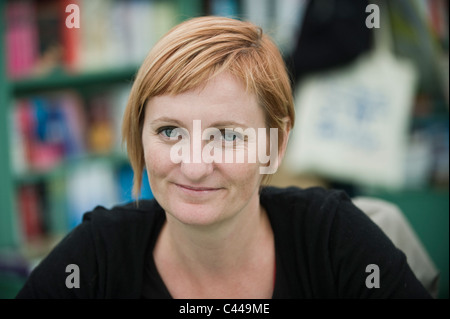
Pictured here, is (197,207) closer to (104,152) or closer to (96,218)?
(96,218)

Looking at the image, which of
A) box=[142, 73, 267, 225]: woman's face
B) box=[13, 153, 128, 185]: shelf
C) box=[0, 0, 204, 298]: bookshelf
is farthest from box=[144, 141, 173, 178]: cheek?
box=[13, 153, 128, 185]: shelf

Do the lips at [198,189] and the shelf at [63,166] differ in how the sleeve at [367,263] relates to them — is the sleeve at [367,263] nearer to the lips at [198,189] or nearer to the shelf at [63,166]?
the lips at [198,189]

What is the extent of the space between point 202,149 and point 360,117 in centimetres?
159

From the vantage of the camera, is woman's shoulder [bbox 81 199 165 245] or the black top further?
woman's shoulder [bbox 81 199 165 245]

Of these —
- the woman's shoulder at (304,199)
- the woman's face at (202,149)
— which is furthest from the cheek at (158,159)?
the woman's shoulder at (304,199)

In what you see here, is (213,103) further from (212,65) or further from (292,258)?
(292,258)

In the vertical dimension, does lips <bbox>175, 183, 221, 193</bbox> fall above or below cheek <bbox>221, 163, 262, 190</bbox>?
below

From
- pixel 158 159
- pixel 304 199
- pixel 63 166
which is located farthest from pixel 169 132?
pixel 63 166

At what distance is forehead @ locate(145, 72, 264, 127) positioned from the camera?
106 cm

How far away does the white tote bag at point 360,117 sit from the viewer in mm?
2475

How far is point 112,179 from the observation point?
2.83m

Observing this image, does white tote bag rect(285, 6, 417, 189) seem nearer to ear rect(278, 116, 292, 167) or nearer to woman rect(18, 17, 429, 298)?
woman rect(18, 17, 429, 298)

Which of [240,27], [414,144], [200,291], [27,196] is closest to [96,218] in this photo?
[200,291]

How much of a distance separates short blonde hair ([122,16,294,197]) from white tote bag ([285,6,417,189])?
1.33 m
